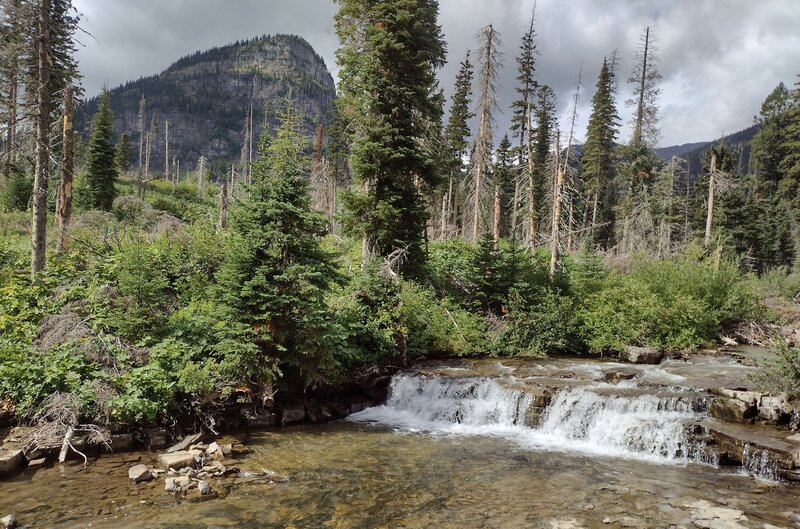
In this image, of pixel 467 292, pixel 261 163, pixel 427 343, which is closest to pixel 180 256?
pixel 261 163

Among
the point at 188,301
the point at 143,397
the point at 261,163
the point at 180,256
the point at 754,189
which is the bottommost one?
the point at 143,397

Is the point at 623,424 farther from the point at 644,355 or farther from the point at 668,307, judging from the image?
the point at 668,307

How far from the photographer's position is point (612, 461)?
10.8 m

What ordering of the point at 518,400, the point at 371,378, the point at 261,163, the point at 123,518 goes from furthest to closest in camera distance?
the point at 371,378
the point at 518,400
the point at 261,163
the point at 123,518

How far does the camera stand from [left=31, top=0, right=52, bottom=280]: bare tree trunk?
14.3 m

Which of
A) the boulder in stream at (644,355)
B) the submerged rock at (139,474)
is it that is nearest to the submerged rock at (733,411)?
the boulder in stream at (644,355)

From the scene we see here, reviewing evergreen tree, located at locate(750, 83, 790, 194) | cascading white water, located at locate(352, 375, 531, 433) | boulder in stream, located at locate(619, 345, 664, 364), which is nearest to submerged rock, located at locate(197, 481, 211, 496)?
cascading white water, located at locate(352, 375, 531, 433)

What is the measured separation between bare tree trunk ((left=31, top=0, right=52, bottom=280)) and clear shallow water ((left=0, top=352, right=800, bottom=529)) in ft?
27.3

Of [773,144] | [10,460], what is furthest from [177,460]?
[773,144]

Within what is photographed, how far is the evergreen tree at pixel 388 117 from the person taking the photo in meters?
19.4

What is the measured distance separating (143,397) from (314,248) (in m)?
5.09

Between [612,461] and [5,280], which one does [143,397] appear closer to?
[5,280]

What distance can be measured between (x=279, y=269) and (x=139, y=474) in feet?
17.1

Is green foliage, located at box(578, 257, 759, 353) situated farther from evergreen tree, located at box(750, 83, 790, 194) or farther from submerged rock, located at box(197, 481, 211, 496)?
evergreen tree, located at box(750, 83, 790, 194)
